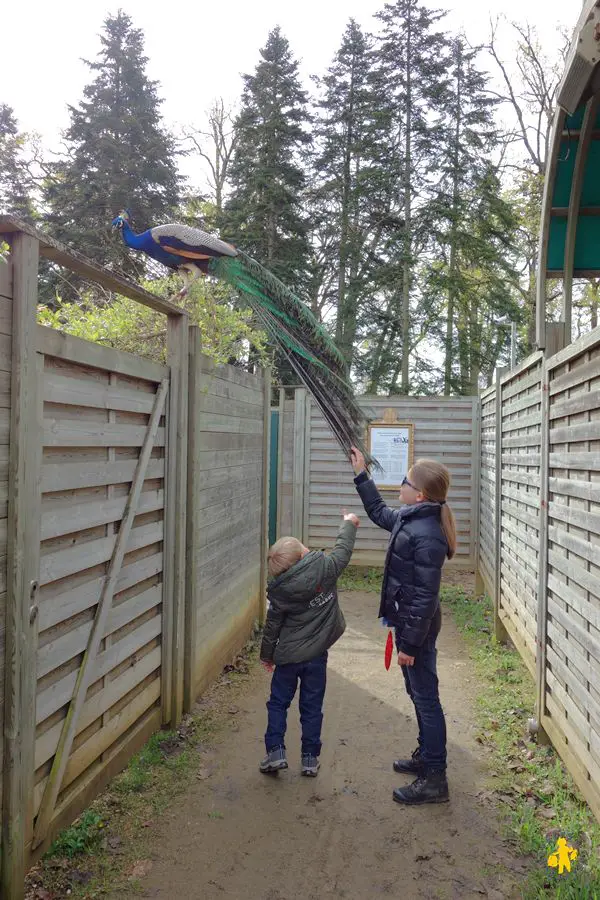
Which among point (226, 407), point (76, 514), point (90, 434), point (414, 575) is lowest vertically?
point (414, 575)

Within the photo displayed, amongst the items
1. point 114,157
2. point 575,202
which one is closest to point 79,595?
point 575,202

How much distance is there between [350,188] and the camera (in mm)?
19250

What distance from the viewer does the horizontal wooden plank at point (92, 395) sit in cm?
257

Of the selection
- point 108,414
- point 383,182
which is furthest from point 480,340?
point 108,414

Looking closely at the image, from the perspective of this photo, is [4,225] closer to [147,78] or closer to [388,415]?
[388,415]

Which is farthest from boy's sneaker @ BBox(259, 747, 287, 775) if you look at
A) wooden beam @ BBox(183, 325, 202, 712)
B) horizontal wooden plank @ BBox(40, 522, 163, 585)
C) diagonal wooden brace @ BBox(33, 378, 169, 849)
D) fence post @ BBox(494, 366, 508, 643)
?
fence post @ BBox(494, 366, 508, 643)

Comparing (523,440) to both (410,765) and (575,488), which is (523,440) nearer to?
(575,488)

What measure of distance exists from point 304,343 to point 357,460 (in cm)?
99

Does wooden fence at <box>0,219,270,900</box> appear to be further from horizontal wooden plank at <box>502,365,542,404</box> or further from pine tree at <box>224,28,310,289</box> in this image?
pine tree at <box>224,28,310,289</box>

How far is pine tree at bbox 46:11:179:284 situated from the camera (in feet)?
60.8

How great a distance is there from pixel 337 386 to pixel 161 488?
1.27 metres

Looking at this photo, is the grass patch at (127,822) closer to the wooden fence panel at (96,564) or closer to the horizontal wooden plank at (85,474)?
the wooden fence panel at (96,564)

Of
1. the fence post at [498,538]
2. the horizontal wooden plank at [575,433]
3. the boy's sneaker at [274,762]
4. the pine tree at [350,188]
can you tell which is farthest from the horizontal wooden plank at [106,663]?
the pine tree at [350,188]

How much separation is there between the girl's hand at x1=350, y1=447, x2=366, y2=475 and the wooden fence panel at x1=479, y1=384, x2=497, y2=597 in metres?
3.13
